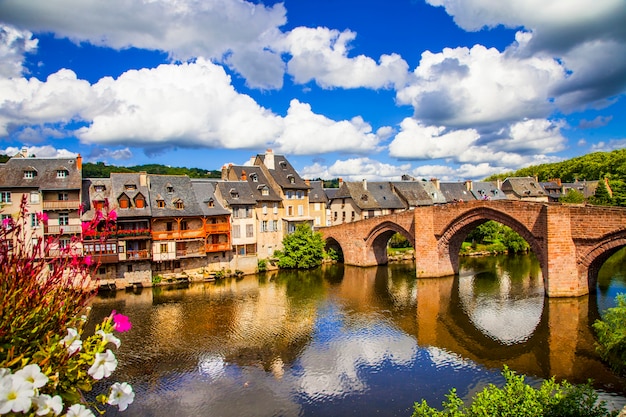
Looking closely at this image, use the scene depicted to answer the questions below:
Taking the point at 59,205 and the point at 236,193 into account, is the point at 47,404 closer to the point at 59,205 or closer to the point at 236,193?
the point at 59,205

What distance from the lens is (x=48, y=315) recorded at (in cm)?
517

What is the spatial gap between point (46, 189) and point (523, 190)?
6681 cm

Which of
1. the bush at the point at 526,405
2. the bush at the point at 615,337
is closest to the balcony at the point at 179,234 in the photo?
the bush at the point at 615,337

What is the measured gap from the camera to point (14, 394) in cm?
351

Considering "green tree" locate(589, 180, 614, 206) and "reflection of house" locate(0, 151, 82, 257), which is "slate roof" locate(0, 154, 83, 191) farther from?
"green tree" locate(589, 180, 614, 206)

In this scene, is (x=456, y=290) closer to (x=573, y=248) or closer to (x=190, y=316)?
(x=573, y=248)

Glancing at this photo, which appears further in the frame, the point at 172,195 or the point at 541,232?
the point at 172,195

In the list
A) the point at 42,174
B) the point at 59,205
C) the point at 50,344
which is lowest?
the point at 50,344

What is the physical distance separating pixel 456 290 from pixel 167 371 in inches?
884

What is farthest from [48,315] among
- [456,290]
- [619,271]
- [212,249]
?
[619,271]

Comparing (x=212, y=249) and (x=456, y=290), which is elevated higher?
(x=212, y=249)

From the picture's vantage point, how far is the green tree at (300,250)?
43.5 meters

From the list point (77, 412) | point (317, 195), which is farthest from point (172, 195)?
point (77, 412)

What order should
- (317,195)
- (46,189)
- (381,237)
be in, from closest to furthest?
(46,189)
(381,237)
(317,195)
